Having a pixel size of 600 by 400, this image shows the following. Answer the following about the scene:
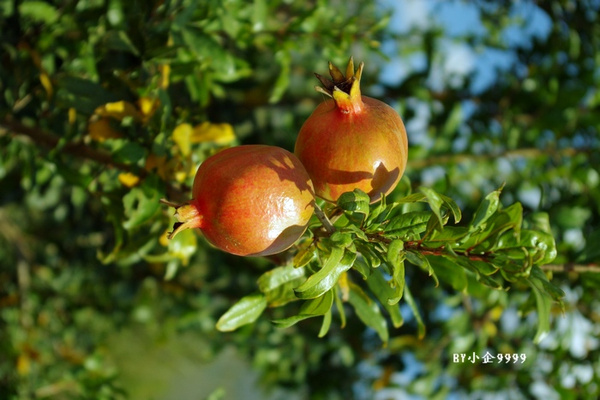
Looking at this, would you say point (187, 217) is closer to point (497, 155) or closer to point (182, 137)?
point (182, 137)

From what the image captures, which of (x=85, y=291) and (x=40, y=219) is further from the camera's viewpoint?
(x=40, y=219)

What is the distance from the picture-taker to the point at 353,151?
64 cm

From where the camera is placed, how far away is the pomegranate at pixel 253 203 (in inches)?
24.3

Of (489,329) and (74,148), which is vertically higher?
(74,148)

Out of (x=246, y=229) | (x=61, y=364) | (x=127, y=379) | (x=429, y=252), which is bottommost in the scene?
(x=127, y=379)

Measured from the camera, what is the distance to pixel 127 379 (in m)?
4.71

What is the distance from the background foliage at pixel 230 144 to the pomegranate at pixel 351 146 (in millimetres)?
241

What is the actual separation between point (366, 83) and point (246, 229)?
172 cm

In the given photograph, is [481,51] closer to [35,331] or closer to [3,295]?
[35,331]

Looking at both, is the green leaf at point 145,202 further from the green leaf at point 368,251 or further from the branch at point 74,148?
the green leaf at point 368,251

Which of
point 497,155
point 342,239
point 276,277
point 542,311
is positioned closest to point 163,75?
point 276,277

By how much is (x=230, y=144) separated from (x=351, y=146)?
0.52m

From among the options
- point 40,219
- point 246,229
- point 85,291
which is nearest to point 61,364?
point 85,291

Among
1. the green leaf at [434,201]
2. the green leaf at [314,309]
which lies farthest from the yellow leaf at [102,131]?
the green leaf at [434,201]
